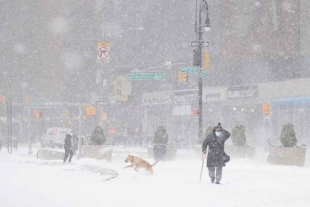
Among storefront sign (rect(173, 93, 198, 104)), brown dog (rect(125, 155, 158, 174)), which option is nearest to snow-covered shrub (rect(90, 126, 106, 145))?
brown dog (rect(125, 155, 158, 174))

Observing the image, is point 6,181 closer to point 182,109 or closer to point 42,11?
point 182,109

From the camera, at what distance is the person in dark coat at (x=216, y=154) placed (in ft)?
46.6

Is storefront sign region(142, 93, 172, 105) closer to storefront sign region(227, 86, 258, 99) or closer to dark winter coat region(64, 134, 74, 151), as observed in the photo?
storefront sign region(227, 86, 258, 99)

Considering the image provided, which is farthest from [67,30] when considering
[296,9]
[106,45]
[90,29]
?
[106,45]

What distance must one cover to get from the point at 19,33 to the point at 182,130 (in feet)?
197

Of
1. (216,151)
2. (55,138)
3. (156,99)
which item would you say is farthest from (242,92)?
(216,151)

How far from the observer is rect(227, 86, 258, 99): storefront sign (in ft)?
132

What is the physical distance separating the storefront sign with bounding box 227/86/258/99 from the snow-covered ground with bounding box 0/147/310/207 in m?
22.7

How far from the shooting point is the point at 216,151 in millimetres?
14336

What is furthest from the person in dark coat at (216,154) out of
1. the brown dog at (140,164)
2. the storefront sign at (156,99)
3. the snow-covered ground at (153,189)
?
the storefront sign at (156,99)

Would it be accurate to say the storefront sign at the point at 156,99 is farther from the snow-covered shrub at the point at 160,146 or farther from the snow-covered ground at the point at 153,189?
the snow-covered ground at the point at 153,189

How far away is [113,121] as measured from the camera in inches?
2431

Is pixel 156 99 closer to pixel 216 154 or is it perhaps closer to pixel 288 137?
pixel 288 137

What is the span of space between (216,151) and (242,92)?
2752cm
